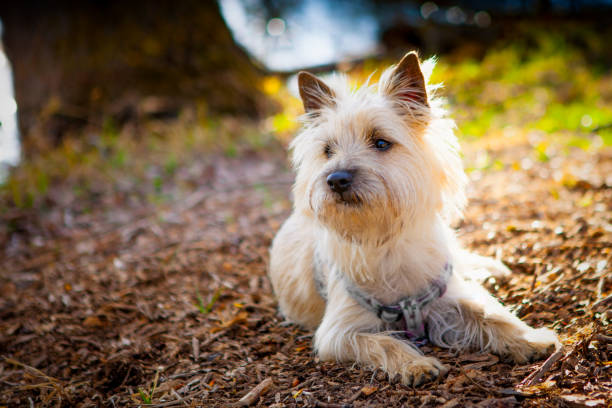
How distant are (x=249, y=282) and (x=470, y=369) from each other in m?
2.12

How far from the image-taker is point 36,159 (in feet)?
25.2

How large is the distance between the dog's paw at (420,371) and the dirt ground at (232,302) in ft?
0.15

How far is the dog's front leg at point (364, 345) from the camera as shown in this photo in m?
2.28

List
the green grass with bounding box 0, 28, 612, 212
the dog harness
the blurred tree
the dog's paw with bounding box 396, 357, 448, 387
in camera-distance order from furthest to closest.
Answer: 1. the blurred tree
2. the green grass with bounding box 0, 28, 612, 212
3. the dog harness
4. the dog's paw with bounding box 396, 357, 448, 387

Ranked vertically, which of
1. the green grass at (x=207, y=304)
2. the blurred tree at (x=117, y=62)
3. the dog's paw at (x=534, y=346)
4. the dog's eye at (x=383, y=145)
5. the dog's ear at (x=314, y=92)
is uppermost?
the blurred tree at (x=117, y=62)

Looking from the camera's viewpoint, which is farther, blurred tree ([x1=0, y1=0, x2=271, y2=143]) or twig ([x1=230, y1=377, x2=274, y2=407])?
blurred tree ([x1=0, y1=0, x2=271, y2=143])

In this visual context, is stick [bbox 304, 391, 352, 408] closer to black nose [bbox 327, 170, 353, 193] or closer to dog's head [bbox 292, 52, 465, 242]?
dog's head [bbox 292, 52, 465, 242]

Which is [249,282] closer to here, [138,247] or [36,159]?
[138,247]

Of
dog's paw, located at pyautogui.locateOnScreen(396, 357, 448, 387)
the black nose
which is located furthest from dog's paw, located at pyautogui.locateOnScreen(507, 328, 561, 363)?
the black nose

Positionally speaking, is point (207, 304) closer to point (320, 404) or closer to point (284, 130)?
point (320, 404)

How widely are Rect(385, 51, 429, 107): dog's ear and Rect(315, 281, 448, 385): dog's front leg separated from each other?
1.27 meters

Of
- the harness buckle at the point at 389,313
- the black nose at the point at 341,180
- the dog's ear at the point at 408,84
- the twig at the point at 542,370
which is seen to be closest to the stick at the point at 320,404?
the harness buckle at the point at 389,313

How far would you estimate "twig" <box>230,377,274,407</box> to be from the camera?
2350 mm

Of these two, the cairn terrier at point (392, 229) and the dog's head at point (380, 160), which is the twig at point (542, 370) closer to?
the cairn terrier at point (392, 229)
